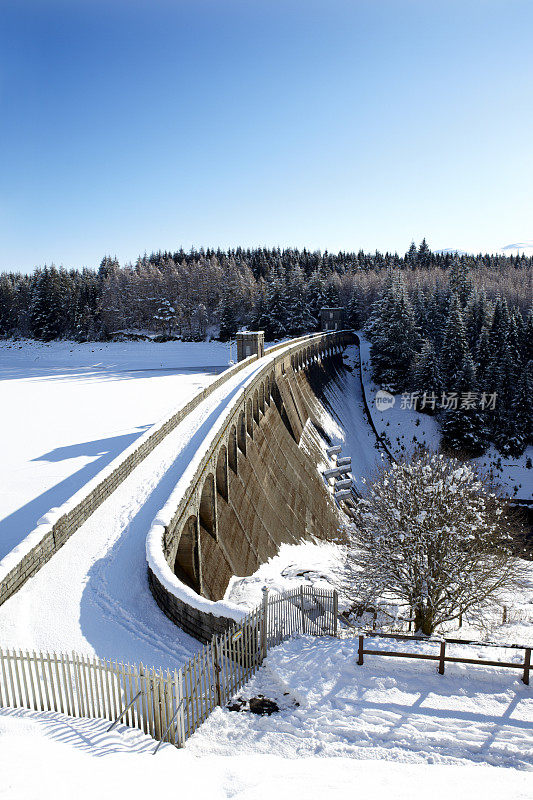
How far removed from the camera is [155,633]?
9.05 m

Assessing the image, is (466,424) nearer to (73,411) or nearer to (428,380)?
(428,380)

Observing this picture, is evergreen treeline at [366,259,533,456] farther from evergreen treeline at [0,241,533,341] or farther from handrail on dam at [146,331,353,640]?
handrail on dam at [146,331,353,640]

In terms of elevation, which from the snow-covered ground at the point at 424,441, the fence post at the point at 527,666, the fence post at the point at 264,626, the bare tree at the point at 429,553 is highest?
the fence post at the point at 264,626

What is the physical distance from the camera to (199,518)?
17.8 meters

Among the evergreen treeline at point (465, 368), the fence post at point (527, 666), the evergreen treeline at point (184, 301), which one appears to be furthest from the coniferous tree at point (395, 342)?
the fence post at point (527, 666)

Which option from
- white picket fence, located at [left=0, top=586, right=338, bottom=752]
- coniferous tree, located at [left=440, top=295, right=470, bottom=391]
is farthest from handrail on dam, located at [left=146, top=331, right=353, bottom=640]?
coniferous tree, located at [left=440, top=295, right=470, bottom=391]

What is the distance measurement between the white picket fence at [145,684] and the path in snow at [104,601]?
2.26 feet

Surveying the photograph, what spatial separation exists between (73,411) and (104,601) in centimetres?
1986

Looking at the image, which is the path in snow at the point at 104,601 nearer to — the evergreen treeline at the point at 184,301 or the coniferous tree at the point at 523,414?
the coniferous tree at the point at 523,414

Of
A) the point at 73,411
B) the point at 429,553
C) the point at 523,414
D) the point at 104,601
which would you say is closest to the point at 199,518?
the point at 429,553

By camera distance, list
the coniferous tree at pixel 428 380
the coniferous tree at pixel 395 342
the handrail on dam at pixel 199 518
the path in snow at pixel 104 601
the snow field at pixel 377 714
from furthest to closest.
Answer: the coniferous tree at pixel 395 342
the coniferous tree at pixel 428 380
the handrail on dam at pixel 199 518
the path in snow at pixel 104 601
the snow field at pixel 377 714

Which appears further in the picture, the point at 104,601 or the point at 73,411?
the point at 73,411

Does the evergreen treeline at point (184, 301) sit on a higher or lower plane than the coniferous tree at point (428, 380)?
higher

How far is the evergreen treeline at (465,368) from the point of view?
52.7m
